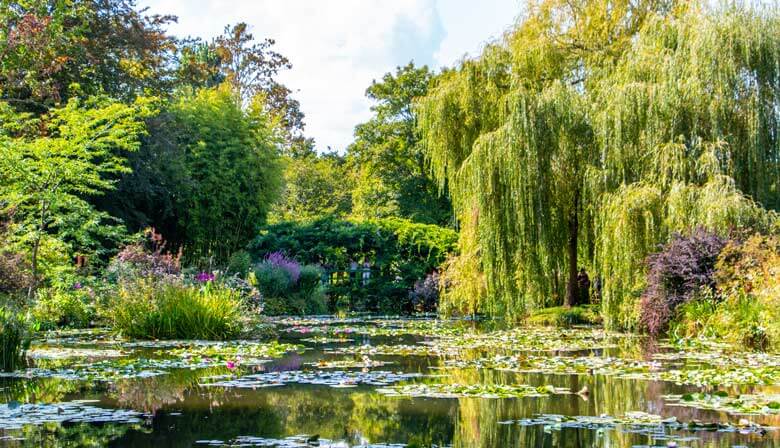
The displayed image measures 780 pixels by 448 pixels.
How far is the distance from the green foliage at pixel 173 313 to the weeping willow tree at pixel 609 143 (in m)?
4.81

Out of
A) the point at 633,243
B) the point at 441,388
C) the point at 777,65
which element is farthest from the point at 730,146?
the point at 441,388

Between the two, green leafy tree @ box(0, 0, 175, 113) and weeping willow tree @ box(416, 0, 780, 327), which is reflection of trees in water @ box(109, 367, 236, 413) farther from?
green leafy tree @ box(0, 0, 175, 113)

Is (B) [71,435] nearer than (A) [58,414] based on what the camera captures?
Yes

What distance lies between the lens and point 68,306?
574 inches

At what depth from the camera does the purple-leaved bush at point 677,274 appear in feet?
38.6

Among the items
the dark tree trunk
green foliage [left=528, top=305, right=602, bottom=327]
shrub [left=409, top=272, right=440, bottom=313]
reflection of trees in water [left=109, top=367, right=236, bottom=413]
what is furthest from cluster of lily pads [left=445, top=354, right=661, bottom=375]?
shrub [left=409, top=272, right=440, bottom=313]

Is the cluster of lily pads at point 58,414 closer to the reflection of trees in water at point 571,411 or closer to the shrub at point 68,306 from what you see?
the reflection of trees in water at point 571,411

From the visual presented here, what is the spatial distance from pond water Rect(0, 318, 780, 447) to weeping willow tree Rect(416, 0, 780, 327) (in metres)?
2.70

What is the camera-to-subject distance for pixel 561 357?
30.6 ft

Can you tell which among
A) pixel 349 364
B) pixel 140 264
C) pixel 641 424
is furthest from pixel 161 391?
pixel 140 264

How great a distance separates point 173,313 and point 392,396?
21.0 ft

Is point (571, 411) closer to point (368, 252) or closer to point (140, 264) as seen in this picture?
point (140, 264)

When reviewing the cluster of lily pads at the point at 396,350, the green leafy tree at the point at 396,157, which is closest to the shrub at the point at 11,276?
the cluster of lily pads at the point at 396,350

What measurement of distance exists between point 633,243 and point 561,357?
4.18 m
